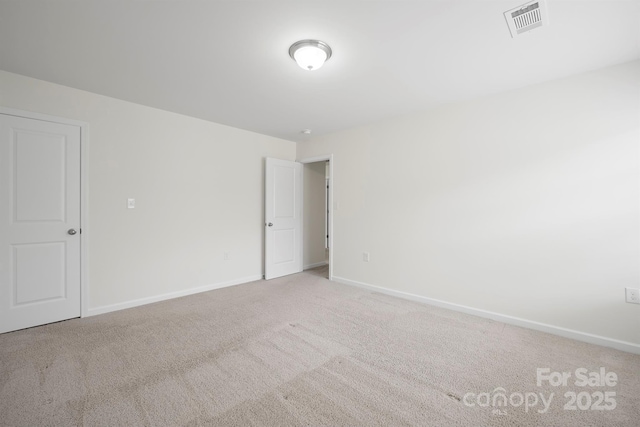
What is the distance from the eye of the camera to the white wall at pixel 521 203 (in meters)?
2.31

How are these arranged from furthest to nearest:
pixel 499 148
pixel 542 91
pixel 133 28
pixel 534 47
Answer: pixel 499 148, pixel 542 91, pixel 534 47, pixel 133 28

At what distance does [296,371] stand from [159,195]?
2.71 meters

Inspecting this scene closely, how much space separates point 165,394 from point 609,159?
12.6 feet

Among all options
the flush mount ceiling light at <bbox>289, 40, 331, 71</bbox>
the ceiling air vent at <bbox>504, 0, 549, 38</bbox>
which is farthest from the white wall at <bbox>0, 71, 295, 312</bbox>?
the ceiling air vent at <bbox>504, 0, 549, 38</bbox>

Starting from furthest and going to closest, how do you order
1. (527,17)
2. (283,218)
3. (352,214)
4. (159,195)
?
(283,218), (352,214), (159,195), (527,17)

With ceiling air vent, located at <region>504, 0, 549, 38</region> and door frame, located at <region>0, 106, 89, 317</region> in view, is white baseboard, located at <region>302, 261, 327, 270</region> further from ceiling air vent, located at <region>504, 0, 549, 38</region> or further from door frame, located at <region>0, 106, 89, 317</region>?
ceiling air vent, located at <region>504, 0, 549, 38</region>

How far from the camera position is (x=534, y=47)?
209cm

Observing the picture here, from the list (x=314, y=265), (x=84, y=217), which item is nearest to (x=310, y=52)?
(x=84, y=217)

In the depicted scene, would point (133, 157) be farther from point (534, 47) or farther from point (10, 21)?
point (534, 47)

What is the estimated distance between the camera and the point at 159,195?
11.3 feet

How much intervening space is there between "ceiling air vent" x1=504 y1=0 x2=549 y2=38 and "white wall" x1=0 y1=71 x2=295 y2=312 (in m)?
3.46

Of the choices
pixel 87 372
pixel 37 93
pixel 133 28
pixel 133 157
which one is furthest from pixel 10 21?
pixel 87 372

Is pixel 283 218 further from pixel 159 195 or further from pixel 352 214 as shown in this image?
pixel 159 195

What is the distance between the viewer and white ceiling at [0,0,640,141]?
1712mm
